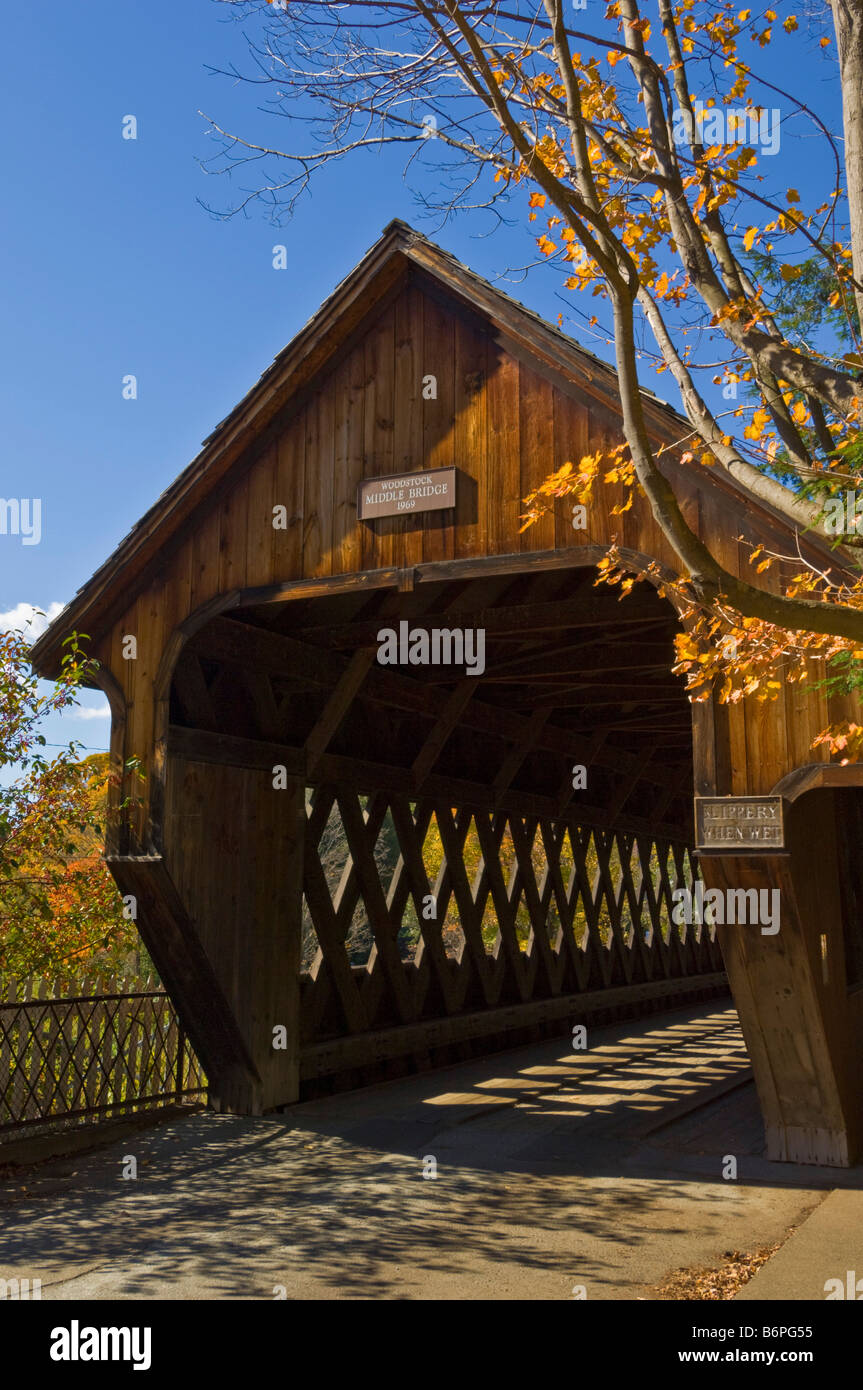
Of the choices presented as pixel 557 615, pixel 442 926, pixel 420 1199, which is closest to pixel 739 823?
pixel 420 1199

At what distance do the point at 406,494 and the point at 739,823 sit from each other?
10.8 ft

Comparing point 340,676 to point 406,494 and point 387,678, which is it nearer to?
point 387,678

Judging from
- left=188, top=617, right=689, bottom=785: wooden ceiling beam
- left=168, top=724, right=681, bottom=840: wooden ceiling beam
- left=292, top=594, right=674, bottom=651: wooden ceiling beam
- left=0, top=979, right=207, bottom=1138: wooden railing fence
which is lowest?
left=0, top=979, right=207, bottom=1138: wooden railing fence

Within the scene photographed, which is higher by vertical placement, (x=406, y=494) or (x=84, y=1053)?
(x=406, y=494)

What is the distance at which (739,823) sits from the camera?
725 cm

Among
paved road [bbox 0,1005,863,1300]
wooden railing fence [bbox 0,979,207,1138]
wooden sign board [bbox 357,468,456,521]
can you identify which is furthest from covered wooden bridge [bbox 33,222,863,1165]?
paved road [bbox 0,1005,863,1300]

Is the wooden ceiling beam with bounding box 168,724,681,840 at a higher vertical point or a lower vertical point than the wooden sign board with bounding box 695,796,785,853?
higher

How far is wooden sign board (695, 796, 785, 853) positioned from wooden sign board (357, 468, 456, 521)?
2.78m

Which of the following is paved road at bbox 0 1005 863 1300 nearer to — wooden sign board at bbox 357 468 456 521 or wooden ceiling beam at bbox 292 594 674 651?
wooden ceiling beam at bbox 292 594 674 651

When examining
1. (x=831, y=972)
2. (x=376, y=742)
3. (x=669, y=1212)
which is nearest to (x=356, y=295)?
(x=376, y=742)

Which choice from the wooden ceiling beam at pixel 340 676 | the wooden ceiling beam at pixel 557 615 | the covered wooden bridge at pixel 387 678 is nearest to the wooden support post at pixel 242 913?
the covered wooden bridge at pixel 387 678

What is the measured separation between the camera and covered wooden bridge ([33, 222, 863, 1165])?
7.61 meters

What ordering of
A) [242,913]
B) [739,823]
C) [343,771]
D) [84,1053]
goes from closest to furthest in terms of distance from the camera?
[739,823] → [84,1053] → [242,913] → [343,771]
